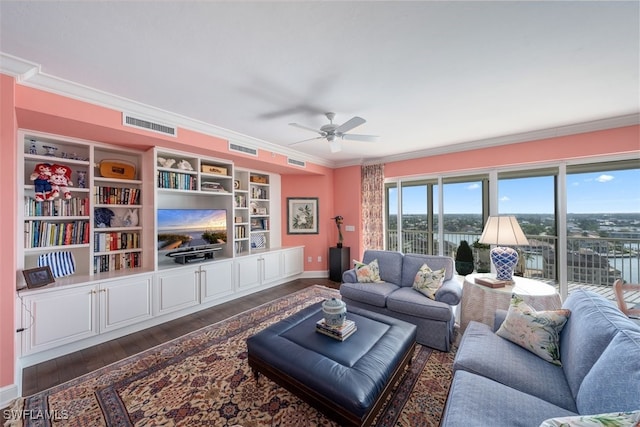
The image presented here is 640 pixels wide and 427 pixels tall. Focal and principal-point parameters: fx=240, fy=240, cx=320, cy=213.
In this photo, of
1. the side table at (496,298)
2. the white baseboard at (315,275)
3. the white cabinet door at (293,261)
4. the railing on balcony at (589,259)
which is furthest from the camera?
the white baseboard at (315,275)

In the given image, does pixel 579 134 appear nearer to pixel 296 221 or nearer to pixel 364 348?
pixel 364 348

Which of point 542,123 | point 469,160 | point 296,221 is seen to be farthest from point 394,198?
point 542,123

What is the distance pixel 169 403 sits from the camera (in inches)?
72.3

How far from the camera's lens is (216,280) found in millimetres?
3785

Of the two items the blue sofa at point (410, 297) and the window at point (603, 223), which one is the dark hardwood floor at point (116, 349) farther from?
the window at point (603, 223)

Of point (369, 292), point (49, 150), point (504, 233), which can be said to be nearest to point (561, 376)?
point (504, 233)

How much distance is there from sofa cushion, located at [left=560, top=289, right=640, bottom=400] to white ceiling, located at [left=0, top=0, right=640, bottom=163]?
183cm

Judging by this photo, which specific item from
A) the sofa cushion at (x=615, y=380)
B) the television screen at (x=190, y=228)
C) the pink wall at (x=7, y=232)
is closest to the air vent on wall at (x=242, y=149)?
the television screen at (x=190, y=228)

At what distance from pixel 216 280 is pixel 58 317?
1694mm

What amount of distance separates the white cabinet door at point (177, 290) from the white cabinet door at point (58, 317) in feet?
2.09

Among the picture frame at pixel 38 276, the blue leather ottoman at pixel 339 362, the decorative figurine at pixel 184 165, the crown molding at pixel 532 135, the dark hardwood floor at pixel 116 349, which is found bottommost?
the dark hardwood floor at pixel 116 349

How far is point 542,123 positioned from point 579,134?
1.84ft

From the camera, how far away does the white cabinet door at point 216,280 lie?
3.62 meters

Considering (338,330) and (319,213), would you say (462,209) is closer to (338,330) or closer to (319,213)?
(319,213)
